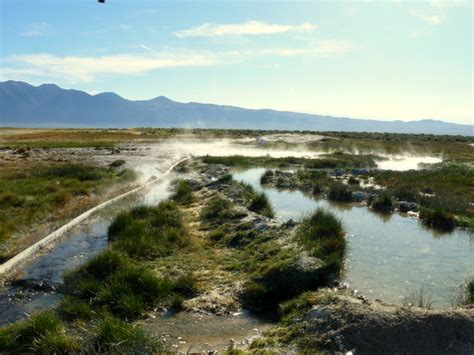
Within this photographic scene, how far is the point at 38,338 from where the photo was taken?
934cm

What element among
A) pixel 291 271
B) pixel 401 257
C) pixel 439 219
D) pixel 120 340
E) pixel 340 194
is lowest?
pixel 401 257

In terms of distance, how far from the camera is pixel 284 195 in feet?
102

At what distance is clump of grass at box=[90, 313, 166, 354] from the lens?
870cm

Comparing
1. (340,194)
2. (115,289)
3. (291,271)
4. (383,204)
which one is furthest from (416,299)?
(340,194)

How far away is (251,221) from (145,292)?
8122mm

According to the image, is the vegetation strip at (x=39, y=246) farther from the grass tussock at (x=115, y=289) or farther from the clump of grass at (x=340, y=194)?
the clump of grass at (x=340, y=194)

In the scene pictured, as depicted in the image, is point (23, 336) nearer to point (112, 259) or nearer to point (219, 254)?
point (112, 259)

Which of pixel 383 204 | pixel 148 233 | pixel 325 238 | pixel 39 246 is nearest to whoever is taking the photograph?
pixel 325 238

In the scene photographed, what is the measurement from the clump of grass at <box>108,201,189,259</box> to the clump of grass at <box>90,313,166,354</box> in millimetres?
6530

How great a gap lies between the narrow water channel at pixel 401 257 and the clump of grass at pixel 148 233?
20.4ft

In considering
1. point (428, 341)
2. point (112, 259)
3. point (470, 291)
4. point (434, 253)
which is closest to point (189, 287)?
point (112, 259)

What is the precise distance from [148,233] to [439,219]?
14.5m

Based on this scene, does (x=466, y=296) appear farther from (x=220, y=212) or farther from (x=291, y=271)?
(x=220, y=212)

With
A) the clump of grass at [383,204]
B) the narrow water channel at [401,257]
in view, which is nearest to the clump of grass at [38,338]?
the narrow water channel at [401,257]
